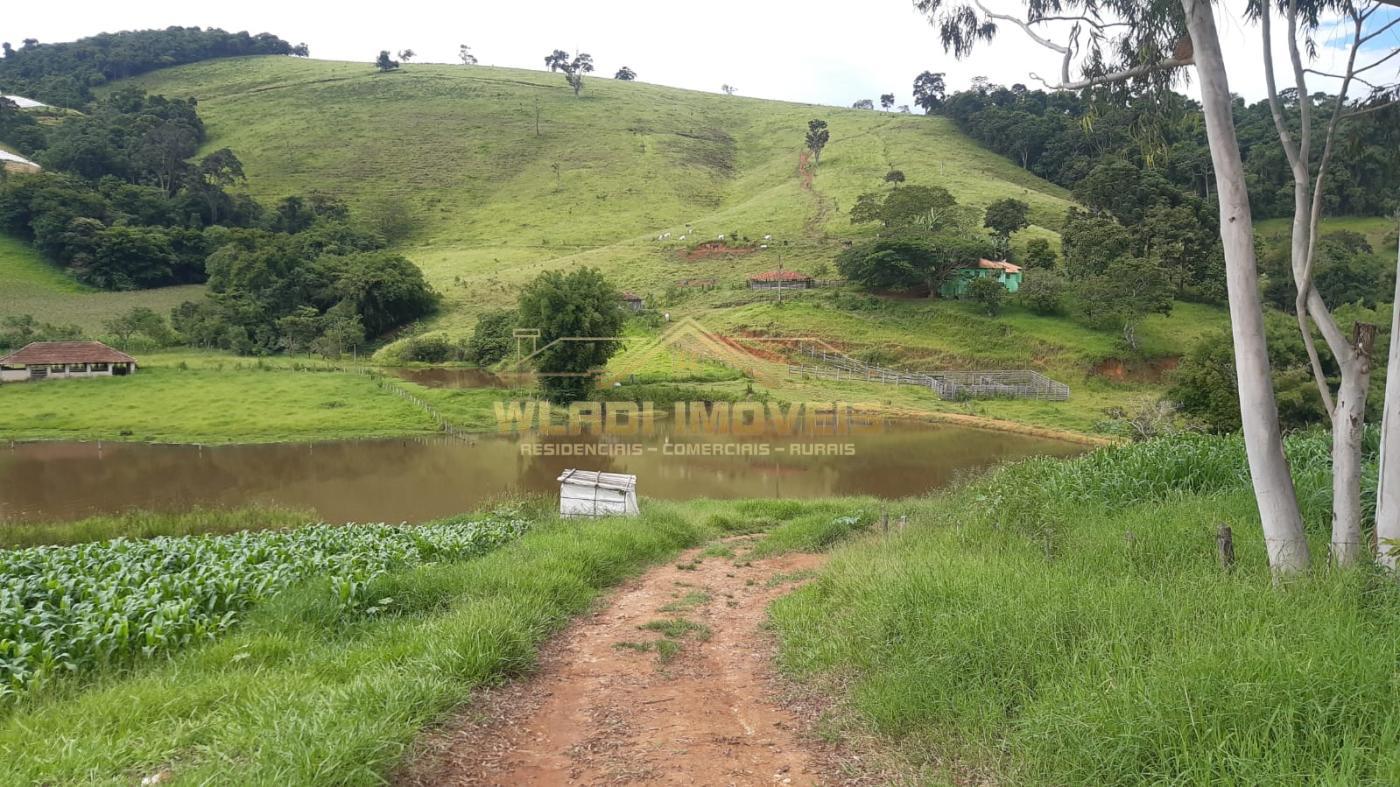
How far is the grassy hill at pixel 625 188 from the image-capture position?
39.9 m

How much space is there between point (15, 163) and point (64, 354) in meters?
51.5

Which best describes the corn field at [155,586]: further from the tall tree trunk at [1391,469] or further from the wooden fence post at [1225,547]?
the tall tree trunk at [1391,469]

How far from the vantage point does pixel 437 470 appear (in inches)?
888

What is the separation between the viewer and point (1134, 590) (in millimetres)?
4504

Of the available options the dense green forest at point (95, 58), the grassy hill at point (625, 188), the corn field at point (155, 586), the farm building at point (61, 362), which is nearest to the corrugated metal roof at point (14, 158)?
the grassy hill at point (625, 188)

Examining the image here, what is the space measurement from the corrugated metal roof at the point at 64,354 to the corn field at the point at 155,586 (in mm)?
29461

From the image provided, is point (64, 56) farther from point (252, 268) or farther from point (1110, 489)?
point (1110, 489)

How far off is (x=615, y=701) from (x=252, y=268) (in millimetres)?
53010

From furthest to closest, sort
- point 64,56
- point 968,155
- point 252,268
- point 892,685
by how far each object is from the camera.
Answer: point 64,56 → point 968,155 → point 252,268 → point 892,685

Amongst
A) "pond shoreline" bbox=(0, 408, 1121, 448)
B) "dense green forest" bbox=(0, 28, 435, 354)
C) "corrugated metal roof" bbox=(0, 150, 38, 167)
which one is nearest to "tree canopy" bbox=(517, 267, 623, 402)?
"pond shoreline" bbox=(0, 408, 1121, 448)

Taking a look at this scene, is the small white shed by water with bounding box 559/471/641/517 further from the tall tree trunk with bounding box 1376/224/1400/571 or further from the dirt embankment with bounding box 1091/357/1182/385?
the dirt embankment with bounding box 1091/357/1182/385

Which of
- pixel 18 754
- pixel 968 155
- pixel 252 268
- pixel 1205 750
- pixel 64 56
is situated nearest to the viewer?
pixel 1205 750

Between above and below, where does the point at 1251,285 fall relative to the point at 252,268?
below

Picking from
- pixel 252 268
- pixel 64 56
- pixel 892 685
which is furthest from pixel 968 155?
pixel 64 56
